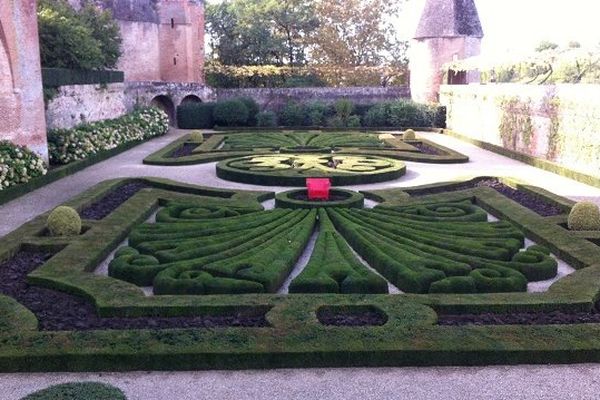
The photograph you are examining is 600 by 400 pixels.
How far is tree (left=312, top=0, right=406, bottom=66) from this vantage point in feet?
137

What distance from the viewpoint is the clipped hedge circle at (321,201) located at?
1198 centimetres

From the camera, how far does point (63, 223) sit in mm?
10031

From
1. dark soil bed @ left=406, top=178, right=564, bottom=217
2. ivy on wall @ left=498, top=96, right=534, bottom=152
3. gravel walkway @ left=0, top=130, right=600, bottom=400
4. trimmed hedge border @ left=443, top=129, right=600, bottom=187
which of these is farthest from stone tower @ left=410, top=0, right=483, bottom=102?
gravel walkway @ left=0, top=130, right=600, bottom=400

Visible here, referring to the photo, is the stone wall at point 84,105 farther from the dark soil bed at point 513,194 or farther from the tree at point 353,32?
the tree at point 353,32

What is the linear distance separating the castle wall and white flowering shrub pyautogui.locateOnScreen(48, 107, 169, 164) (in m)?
13.8

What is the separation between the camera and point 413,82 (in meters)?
33.8

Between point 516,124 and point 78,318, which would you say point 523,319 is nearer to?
point 78,318

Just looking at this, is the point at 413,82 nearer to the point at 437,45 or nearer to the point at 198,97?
the point at 437,45

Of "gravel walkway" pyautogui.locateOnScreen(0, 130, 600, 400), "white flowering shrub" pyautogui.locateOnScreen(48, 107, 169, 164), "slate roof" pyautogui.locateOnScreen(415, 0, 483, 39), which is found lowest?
"gravel walkway" pyautogui.locateOnScreen(0, 130, 600, 400)

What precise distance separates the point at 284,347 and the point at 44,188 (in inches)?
428

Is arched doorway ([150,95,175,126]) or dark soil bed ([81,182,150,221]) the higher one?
arched doorway ([150,95,175,126])

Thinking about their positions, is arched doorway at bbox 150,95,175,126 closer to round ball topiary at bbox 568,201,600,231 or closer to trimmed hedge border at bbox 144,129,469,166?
trimmed hedge border at bbox 144,129,469,166

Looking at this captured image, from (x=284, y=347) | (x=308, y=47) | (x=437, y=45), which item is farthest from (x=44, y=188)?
(x=308, y=47)

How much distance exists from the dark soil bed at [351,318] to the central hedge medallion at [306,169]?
8.26 metres
